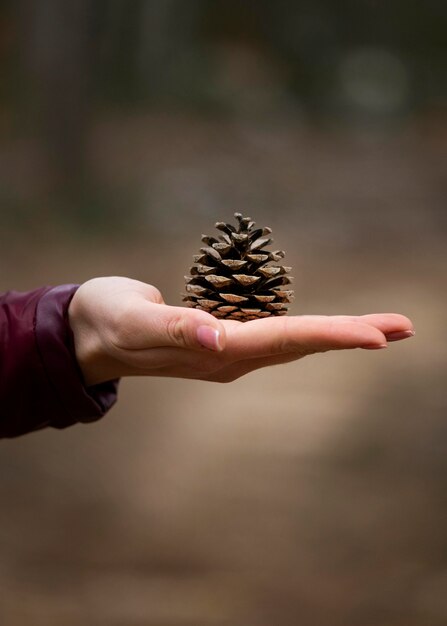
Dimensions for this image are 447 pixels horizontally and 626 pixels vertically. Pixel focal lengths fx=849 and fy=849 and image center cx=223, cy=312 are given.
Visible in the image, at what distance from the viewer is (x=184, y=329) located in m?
0.58

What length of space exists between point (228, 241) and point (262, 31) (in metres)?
0.57

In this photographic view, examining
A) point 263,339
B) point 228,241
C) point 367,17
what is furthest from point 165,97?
point 263,339

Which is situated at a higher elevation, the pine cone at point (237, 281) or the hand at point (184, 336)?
the pine cone at point (237, 281)

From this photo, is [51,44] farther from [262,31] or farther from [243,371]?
[243,371]

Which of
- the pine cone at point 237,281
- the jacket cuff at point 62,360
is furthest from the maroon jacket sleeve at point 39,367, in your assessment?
the pine cone at point 237,281

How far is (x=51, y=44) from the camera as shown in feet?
3.90

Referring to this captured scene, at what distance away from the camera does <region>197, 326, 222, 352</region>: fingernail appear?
560 mm

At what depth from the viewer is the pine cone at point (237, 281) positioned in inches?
26.3

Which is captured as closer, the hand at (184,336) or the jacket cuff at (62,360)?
the hand at (184,336)

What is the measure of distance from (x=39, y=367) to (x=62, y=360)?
0.02 metres

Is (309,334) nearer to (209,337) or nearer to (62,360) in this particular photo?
(209,337)

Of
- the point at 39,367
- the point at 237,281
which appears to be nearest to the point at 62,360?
the point at 39,367

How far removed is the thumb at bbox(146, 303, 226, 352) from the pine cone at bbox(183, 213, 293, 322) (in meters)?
0.06

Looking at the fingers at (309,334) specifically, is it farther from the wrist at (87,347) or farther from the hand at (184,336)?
the wrist at (87,347)
